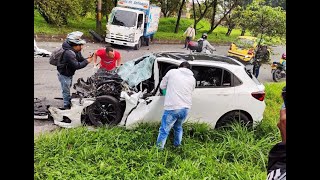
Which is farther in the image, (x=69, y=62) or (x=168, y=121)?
(x=69, y=62)

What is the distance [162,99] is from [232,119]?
Answer: 4.49 ft

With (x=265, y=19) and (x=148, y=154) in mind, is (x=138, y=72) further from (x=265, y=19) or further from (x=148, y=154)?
(x=265, y=19)

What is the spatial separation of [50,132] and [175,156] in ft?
7.43

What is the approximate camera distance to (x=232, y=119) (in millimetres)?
6242

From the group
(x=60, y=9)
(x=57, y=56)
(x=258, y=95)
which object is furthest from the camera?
(x=60, y=9)

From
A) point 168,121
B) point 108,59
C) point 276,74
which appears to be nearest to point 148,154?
point 168,121

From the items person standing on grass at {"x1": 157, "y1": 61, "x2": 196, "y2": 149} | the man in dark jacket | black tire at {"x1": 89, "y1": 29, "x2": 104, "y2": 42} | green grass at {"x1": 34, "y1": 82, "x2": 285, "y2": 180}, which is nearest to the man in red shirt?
the man in dark jacket

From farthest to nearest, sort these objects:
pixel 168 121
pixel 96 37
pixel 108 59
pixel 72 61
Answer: pixel 96 37 → pixel 108 59 → pixel 72 61 → pixel 168 121

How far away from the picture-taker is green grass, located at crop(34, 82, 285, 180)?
4688 mm

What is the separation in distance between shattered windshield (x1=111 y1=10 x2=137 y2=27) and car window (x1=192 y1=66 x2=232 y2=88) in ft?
39.4

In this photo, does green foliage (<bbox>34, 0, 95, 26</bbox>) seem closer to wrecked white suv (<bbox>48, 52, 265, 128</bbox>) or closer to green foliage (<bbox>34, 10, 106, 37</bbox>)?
green foliage (<bbox>34, 10, 106, 37</bbox>)

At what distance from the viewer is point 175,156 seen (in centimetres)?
527
